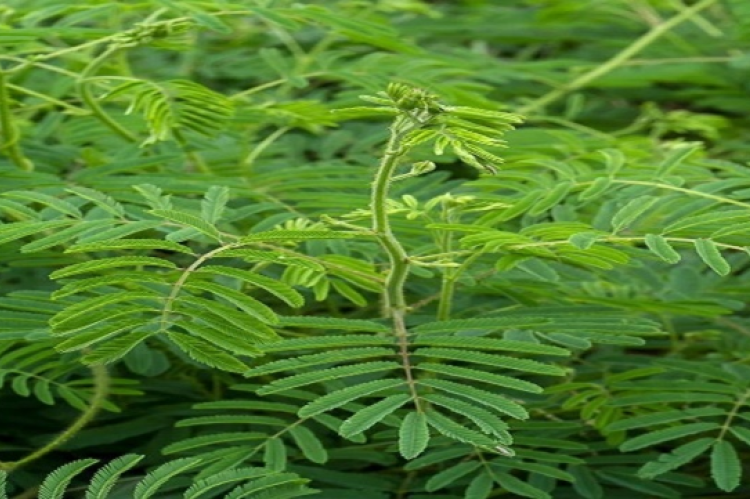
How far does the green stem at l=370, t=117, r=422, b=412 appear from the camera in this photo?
135cm

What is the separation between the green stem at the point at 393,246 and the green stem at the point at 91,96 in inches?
18.8

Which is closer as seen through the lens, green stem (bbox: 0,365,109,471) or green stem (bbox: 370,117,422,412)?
green stem (bbox: 370,117,422,412)

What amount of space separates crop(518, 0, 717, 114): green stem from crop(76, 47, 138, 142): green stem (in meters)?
0.88

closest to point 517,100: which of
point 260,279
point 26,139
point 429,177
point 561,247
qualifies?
point 429,177

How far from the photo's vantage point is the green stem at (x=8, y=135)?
1.77m

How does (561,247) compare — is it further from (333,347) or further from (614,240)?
(333,347)

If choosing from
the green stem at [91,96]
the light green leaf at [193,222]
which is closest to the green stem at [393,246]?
the light green leaf at [193,222]

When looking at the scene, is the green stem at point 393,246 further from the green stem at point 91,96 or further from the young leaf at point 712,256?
the green stem at point 91,96

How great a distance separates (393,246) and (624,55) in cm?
141

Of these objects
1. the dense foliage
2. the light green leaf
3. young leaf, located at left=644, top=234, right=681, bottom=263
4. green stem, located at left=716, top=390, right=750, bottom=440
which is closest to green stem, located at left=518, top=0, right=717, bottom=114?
the dense foliage

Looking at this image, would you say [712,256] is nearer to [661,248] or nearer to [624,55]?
[661,248]

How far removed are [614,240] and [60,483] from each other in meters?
0.64

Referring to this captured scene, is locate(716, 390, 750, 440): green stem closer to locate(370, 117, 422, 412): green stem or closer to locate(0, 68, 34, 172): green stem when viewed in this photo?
locate(370, 117, 422, 412): green stem

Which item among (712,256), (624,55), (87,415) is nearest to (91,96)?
(87,415)
